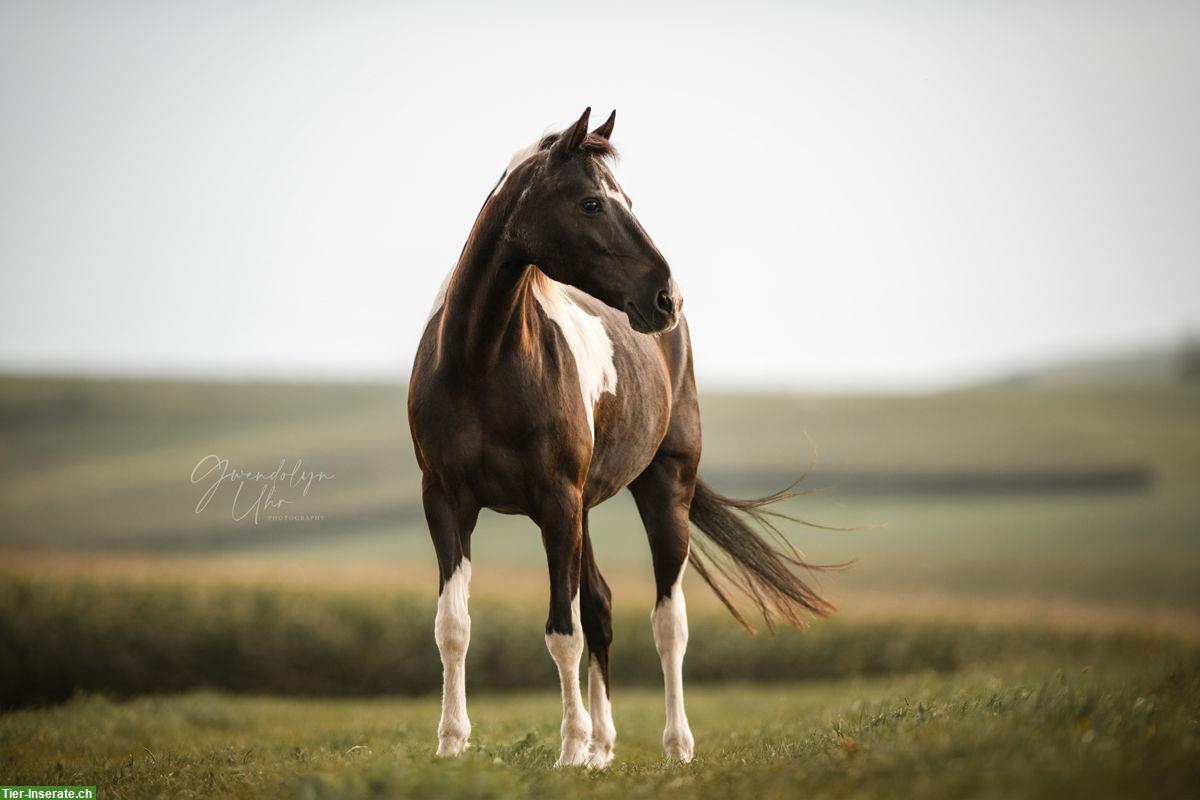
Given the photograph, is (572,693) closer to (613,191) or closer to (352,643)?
(613,191)

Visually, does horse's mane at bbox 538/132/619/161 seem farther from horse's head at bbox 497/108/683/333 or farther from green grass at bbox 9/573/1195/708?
green grass at bbox 9/573/1195/708

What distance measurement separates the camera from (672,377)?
8.22 m

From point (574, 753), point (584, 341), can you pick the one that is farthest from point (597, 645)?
point (584, 341)

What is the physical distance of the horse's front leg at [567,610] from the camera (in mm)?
6098

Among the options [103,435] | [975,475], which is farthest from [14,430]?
[975,475]

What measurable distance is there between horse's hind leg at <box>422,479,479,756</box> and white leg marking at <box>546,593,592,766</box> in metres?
0.53

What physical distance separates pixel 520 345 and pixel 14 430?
49.1 metres

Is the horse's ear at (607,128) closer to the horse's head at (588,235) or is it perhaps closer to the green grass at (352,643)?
the horse's head at (588,235)

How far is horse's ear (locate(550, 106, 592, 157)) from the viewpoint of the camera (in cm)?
582

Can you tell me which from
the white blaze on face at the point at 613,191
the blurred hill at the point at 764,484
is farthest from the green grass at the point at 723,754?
the blurred hill at the point at 764,484

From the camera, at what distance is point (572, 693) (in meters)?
6.30

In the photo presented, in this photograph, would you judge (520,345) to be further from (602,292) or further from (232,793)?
(232,793)

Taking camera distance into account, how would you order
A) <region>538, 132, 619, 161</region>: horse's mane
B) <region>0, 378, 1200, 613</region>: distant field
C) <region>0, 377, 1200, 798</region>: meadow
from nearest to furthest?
1. <region>0, 377, 1200, 798</region>: meadow
2. <region>538, 132, 619, 161</region>: horse's mane
3. <region>0, 378, 1200, 613</region>: distant field

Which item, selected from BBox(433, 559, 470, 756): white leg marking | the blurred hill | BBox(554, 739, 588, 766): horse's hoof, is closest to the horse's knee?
BBox(433, 559, 470, 756): white leg marking
